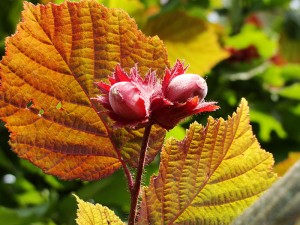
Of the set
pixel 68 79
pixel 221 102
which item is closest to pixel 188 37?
pixel 221 102

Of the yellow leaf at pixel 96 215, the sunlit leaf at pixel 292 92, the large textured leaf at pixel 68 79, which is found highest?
the sunlit leaf at pixel 292 92

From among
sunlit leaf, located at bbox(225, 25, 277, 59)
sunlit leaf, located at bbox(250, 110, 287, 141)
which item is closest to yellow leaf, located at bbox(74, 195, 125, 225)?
sunlit leaf, located at bbox(250, 110, 287, 141)

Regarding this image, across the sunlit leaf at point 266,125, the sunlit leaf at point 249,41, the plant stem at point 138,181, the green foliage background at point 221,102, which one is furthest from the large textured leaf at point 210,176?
the sunlit leaf at point 249,41

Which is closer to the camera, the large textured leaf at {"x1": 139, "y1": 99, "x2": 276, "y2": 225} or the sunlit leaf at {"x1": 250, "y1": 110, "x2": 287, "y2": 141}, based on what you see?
the large textured leaf at {"x1": 139, "y1": 99, "x2": 276, "y2": 225}

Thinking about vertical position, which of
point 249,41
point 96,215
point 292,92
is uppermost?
point 249,41

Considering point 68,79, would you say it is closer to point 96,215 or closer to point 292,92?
point 96,215

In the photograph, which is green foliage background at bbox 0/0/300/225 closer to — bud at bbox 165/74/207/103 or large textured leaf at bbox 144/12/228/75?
large textured leaf at bbox 144/12/228/75

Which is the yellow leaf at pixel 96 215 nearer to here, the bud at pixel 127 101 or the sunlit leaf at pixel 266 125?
the bud at pixel 127 101
